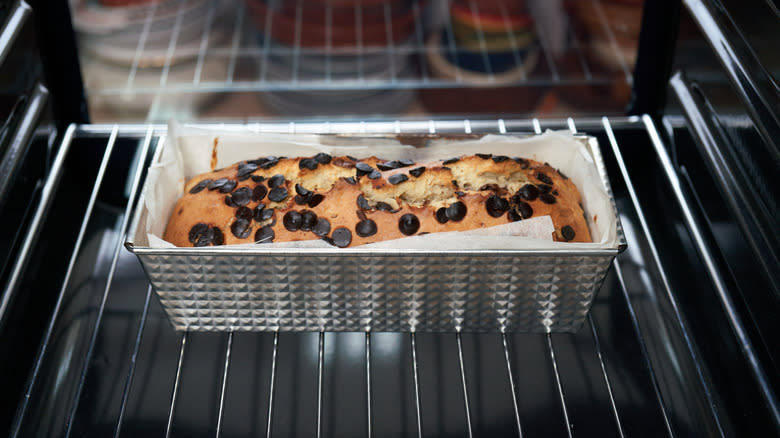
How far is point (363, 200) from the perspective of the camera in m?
1.19

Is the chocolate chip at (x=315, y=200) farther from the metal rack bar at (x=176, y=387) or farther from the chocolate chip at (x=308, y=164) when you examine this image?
the metal rack bar at (x=176, y=387)

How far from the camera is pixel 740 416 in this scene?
1039 mm

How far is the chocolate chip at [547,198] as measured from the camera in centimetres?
120

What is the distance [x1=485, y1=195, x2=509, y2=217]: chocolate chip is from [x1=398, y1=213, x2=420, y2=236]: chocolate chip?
117 millimetres

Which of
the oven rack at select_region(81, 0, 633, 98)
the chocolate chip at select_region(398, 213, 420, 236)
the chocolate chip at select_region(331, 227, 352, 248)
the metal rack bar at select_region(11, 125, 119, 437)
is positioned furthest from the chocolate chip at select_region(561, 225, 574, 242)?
the metal rack bar at select_region(11, 125, 119, 437)

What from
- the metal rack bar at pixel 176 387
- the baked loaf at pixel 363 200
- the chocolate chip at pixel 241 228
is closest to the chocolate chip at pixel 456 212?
the baked loaf at pixel 363 200

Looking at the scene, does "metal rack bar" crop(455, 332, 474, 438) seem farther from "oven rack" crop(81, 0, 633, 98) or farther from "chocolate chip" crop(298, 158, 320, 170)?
"oven rack" crop(81, 0, 633, 98)

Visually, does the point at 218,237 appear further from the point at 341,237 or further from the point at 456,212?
the point at 456,212

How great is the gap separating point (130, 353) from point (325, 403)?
1.08 feet

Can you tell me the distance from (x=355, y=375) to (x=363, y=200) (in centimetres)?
28

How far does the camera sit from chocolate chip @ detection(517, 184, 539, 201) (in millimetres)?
1200

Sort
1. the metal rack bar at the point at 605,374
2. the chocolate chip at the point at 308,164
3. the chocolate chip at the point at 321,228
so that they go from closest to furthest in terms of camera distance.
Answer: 1. the metal rack bar at the point at 605,374
2. the chocolate chip at the point at 321,228
3. the chocolate chip at the point at 308,164

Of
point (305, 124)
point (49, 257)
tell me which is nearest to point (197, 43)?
point (305, 124)

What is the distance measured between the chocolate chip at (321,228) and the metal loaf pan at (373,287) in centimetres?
8
